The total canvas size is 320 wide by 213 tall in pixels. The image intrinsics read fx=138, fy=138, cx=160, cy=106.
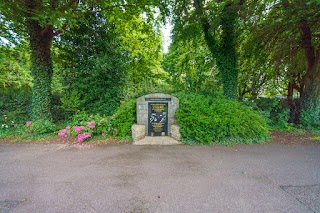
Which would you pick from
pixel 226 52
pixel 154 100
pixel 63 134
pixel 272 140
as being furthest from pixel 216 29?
pixel 63 134

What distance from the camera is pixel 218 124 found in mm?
4801

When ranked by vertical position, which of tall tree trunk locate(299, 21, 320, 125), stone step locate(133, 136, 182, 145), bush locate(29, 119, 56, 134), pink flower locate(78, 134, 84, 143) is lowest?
stone step locate(133, 136, 182, 145)

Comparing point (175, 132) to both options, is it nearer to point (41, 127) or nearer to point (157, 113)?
point (157, 113)

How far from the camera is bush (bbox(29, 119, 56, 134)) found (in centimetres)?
548

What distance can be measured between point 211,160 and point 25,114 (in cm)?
848

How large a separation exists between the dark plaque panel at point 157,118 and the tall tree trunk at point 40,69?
485 cm

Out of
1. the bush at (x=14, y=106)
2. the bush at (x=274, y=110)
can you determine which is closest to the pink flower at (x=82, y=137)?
the bush at (x=14, y=106)

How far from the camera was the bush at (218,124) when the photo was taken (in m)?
4.79

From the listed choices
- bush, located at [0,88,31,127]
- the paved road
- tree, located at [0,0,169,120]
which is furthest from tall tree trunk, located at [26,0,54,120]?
the paved road

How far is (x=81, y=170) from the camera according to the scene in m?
3.20

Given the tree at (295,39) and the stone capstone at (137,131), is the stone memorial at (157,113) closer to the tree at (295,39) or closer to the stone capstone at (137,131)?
the stone capstone at (137,131)

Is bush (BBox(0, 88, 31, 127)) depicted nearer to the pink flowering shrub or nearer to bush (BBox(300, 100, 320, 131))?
the pink flowering shrub

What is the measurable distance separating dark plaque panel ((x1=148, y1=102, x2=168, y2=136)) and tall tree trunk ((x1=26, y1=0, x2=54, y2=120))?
15.9 ft

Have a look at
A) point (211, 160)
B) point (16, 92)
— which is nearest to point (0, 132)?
point (16, 92)
